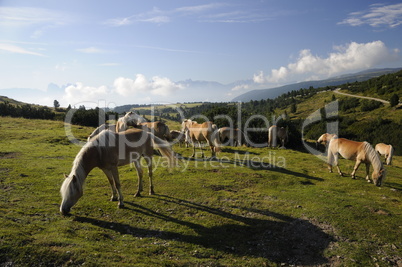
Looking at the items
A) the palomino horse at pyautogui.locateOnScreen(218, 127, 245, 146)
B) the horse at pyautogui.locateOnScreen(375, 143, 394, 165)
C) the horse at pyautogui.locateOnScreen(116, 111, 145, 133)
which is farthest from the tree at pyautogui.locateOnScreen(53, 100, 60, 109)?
the horse at pyautogui.locateOnScreen(375, 143, 394, 165)

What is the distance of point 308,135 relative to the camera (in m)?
66.5

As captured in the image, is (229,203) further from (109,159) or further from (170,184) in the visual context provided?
(109,159)

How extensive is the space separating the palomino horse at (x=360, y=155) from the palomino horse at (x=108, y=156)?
11195 mm

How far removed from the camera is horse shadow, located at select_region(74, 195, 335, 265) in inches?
283

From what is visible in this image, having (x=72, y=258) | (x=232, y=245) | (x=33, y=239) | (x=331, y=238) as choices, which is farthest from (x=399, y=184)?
(x=33, y=239)

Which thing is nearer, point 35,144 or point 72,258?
point 72,258

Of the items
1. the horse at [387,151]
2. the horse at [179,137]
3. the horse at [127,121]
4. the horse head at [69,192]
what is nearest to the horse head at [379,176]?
the horse at [387,151]

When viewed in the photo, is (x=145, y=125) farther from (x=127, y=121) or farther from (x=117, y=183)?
(x=117, y=183)

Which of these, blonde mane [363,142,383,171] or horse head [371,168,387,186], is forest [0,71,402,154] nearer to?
blonde mane [363,142,383,171]

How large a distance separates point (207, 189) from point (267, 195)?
3.04 m

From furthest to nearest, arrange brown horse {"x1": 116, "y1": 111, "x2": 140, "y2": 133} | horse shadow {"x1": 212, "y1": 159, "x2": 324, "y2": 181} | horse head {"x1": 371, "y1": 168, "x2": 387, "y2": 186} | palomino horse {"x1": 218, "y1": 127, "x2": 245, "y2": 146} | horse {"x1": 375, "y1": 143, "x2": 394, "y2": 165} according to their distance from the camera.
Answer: palomino horse {"x1": 218, "y1": 127, "x2": 245, "y2": 146}, horse {"x1": 375, "y1": 143, "x2": 394, "y2": 165}, brown horse {"x1": 116, "y1": 111, "x2": 140, "y2": 133}, horse shadow {"x1": 212, "y1": 159, "x2": 324, "y2": 181}, horse head {"x1": 371, "y1": 168, "x2": 387, "y2": 186}

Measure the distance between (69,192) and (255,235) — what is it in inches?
256

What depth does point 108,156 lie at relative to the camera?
29.8 feet

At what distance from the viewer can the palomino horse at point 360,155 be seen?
12.8m
